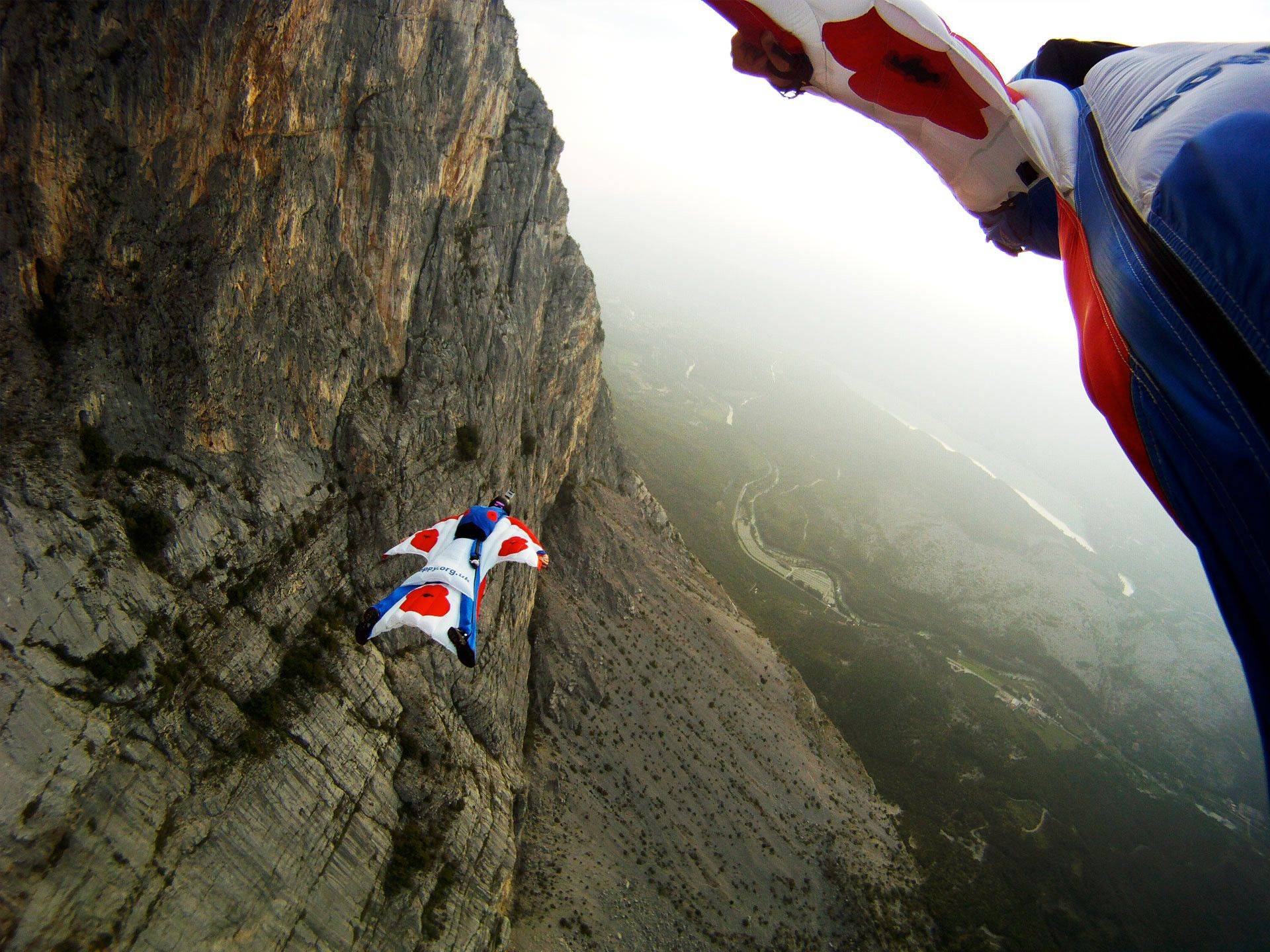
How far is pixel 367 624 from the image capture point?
11.1 meters

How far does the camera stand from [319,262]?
22266 mm

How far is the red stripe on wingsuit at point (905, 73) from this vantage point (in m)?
7.68

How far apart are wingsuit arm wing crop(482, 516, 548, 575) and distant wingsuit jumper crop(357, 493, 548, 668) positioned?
2cm

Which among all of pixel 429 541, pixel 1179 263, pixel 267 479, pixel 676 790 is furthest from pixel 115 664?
pixel 676 790

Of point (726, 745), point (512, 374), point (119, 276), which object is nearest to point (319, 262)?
point (119, 276)

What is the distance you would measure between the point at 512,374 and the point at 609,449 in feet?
65.0

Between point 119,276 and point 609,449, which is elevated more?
point 119,276

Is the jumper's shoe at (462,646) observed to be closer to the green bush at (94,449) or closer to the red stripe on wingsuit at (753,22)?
the red stripe on wingsuit at (753,22)

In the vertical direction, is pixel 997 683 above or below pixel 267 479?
below

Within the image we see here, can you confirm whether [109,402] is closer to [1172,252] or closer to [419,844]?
[419,844]

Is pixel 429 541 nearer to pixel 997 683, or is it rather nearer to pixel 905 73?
pixel 905 73

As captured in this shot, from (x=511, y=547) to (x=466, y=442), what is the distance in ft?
54.5

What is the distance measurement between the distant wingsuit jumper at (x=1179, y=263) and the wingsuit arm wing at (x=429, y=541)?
1329 cm

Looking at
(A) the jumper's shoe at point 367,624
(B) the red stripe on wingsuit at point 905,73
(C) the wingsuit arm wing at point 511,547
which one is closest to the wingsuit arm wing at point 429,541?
(C) the wingsuit arm wing at point 511,547
